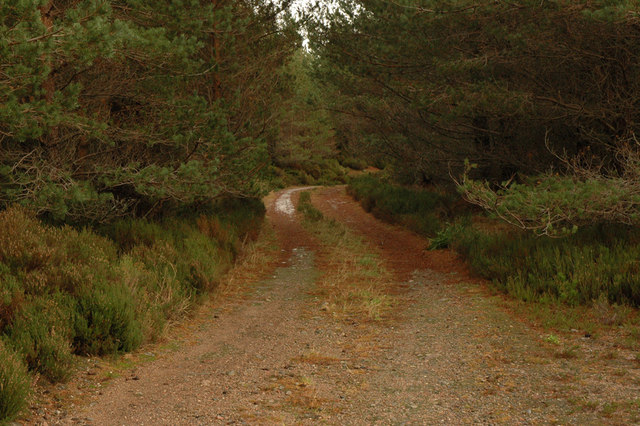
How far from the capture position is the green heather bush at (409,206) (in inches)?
594

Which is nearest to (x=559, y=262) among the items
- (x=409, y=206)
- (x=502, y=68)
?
(x=502, y=68)

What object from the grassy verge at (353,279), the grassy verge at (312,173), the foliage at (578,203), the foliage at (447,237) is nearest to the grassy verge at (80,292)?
Answer: the grassy verge at (353,279)

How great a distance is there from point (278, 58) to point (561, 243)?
8318 millimetres

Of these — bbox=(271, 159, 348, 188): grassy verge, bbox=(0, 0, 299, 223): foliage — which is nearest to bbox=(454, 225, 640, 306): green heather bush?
bbox=(0, 0, 299, 223): foliage

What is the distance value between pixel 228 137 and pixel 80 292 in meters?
4.61

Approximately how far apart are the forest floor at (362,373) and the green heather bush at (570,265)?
2.22 ft

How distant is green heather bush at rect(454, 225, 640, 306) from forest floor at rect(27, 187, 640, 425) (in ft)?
2.22

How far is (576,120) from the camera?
32.3ft

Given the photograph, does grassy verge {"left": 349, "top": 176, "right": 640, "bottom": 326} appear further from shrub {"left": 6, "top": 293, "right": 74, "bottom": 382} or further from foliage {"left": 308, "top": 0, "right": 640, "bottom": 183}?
shrub {"left": 6, "top": 293, "right": 74, "bottom": 382}

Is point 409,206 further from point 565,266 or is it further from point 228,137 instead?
Answer: point 565,266

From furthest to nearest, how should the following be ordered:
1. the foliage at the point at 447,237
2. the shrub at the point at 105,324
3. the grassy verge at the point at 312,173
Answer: the grassy verge at the point at 312,173 → the foliage at the point at 447,237 → the shrub at the point at 105,324

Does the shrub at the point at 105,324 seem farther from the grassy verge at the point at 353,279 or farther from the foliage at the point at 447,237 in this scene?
the foliage at the point at 447,237

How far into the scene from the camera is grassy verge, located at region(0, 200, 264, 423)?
4578mm

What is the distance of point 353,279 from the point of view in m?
9.69
